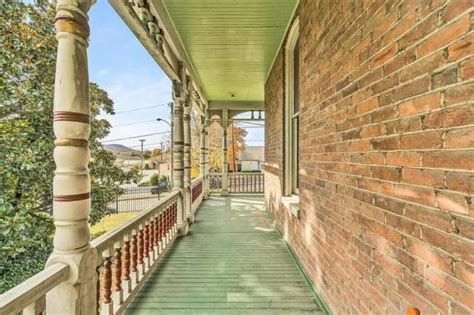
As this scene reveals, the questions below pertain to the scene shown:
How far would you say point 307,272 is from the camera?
113 inches

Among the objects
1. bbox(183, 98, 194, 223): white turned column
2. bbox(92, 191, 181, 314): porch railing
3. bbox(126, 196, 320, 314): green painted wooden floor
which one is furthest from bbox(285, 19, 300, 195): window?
bbox(92, 191, 181, 314): porch railing

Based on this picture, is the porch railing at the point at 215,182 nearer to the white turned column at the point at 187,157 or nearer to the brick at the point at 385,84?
the white turned column at the point at 187,157

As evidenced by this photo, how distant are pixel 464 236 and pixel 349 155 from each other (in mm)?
949

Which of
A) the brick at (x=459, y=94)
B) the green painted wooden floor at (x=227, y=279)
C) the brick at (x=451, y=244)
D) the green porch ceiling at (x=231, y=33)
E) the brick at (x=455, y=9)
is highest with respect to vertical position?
the green porch ceiling at (x=231, y=33)

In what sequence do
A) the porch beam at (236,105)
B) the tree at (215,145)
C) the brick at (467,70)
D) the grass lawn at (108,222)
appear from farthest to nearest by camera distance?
the tree at (215,145)
the grass lawn at (108,222)
the porch beam at (236,105)
the brick at (467,70)

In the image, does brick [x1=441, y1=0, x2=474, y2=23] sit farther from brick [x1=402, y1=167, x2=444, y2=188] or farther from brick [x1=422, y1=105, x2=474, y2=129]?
brick [x1=402, y1=167, x2=444, y2=188]

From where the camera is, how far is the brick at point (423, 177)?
3.24 ft

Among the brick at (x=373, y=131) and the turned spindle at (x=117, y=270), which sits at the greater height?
the brick at (x=373, y=131)

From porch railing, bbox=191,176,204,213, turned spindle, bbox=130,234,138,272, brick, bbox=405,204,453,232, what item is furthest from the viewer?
porch railing, bbox=191,176,204,213

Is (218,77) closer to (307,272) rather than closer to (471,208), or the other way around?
(307,272)

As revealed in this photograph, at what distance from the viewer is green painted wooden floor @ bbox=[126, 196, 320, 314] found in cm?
238

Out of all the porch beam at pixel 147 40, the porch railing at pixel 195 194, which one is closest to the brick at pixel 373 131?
the porch beam at pixel 147 40

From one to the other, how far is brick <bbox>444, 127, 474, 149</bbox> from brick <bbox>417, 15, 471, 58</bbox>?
12.3 inches

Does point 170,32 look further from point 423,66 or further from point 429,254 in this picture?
point 429,254
